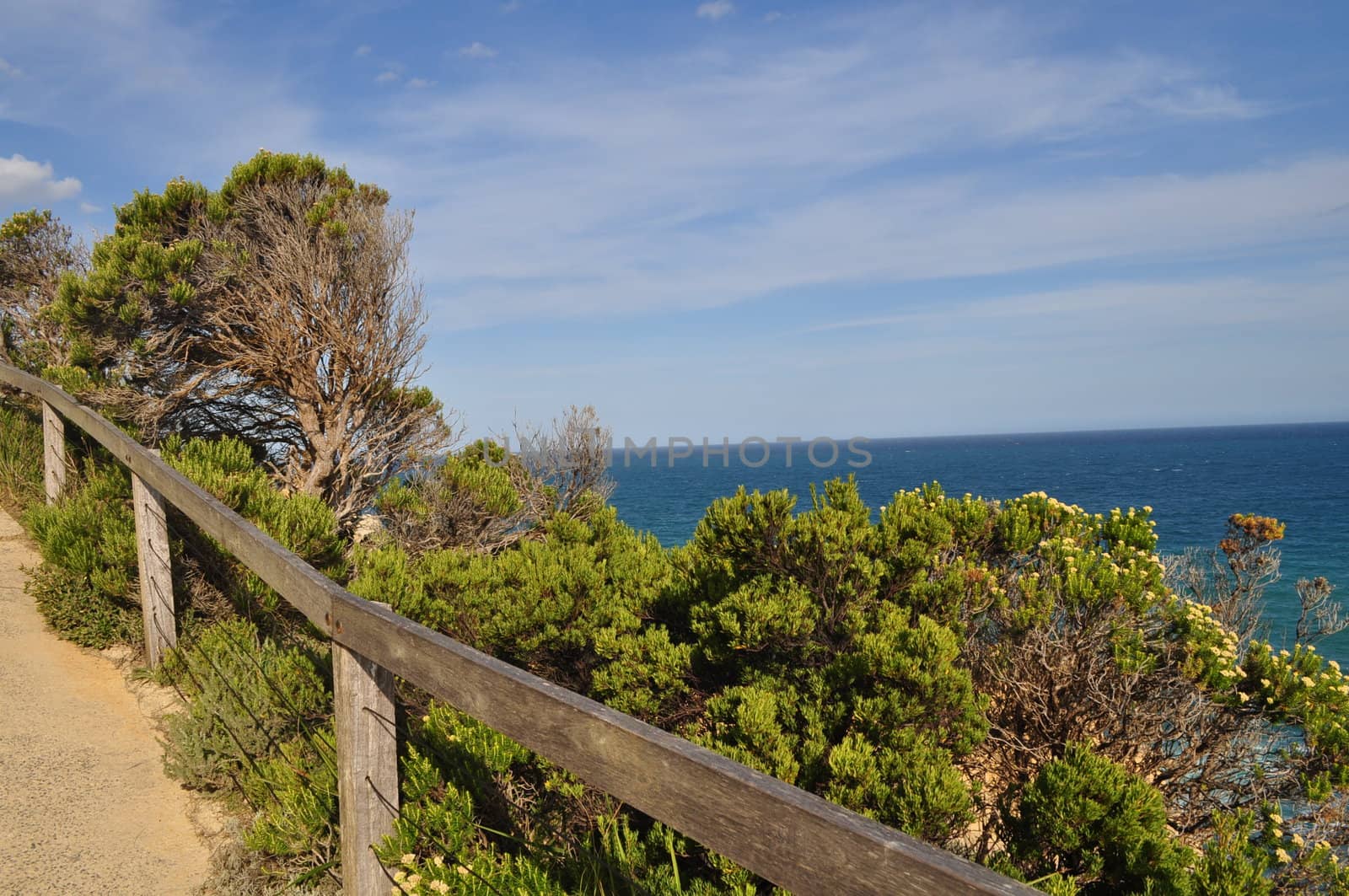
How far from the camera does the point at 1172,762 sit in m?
6.07

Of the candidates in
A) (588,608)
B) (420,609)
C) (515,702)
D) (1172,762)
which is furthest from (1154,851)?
(420,609)

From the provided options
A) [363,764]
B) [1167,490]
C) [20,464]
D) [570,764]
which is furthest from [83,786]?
[1167,490]

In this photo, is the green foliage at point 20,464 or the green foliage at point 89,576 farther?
the green foliage at point 20,464

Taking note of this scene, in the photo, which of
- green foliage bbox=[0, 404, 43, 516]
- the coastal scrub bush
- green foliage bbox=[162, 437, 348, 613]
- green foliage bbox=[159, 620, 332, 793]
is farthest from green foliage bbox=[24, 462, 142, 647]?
green foliage bbox=[0, 404, 43, 516]

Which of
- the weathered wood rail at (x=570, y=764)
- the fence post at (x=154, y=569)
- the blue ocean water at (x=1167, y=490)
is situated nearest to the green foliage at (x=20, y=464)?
the fence post at (x=154, y=569)

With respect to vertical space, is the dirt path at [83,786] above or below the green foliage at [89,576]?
below

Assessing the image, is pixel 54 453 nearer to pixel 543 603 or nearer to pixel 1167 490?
pixel 543 603

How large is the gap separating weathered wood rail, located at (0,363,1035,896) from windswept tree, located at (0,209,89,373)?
15921 mm

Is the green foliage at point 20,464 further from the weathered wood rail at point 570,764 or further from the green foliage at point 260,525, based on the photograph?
the weathered wood rail at point 570,764

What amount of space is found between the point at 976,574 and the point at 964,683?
1759 millimetres

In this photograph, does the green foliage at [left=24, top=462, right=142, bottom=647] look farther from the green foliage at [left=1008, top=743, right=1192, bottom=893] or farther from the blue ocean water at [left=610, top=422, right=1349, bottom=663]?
the blue ocean water at [left=610, top=422, right=1349, bottom=663]

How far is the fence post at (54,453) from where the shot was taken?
7.30 meters

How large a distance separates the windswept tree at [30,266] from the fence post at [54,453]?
31.9 feet

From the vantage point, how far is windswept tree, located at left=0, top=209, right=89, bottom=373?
15719 mm
